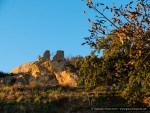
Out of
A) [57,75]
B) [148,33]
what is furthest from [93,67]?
[57,75]

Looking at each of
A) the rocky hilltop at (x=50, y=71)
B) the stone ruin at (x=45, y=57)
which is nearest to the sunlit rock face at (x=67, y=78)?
the rocky hilltop at (x=50, y=71)

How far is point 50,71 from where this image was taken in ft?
135

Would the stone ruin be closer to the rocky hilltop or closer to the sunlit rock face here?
the rocky hilltop

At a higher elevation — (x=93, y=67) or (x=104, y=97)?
(x=93, y=67)

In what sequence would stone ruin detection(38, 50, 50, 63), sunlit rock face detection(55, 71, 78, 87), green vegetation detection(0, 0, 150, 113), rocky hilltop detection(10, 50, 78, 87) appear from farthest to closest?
stone ruin detection(38, 50, 50, 63) < rocky hilltop detection(10, 50, 78, 87) < sunlit rock face detection(55, 71, 78, 87) < green vegetation detection(0, 0, 150, 113)

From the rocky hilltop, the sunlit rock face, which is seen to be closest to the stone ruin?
the rocky hilltop

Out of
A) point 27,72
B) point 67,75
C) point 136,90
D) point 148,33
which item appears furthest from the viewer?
point 27,72

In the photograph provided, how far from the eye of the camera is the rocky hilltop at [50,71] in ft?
128

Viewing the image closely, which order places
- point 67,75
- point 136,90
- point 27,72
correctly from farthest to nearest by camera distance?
point 27,72
point 67,75
point 136,90

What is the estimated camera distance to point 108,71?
27.9 meters

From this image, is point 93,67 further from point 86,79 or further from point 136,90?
point 136,90

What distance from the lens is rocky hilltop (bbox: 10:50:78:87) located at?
39125mm

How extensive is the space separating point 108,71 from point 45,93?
15.9 ft

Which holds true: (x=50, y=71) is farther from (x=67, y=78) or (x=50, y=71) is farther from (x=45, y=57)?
(x=45, y=57)
